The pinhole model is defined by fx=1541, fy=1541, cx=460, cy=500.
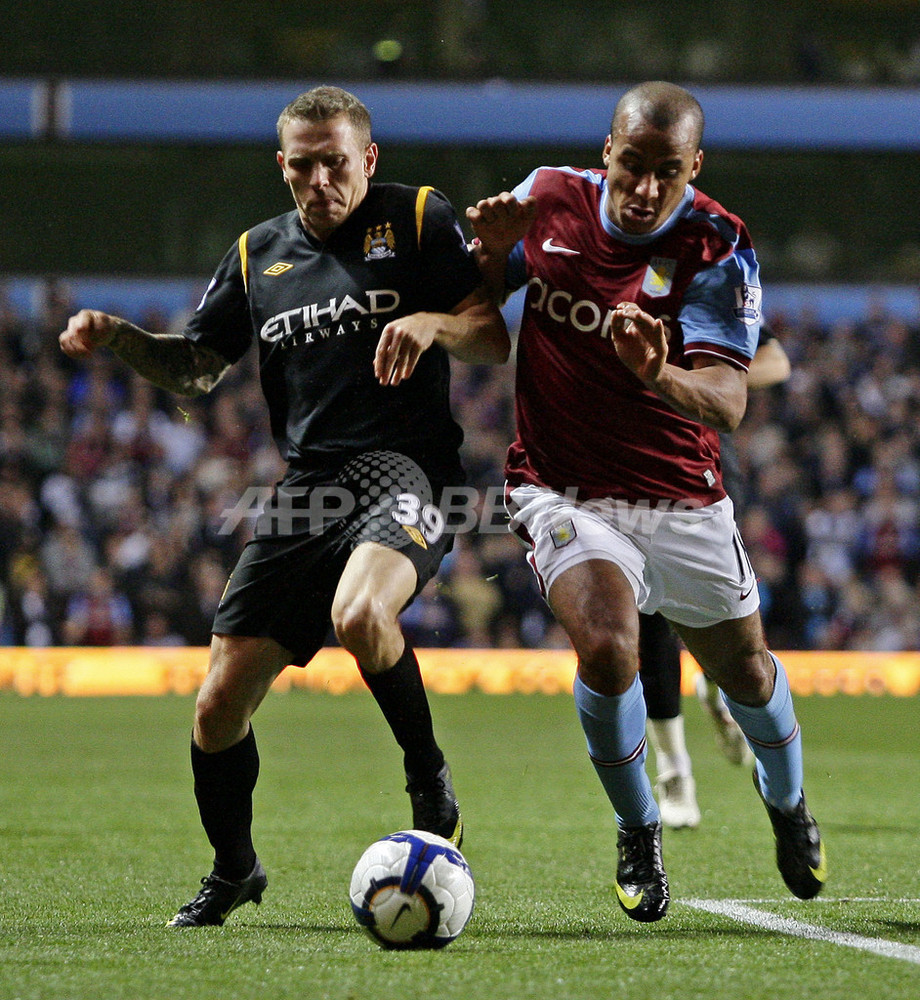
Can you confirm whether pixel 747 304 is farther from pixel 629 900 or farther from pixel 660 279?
pixel 629 900

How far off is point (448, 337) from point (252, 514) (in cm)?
948

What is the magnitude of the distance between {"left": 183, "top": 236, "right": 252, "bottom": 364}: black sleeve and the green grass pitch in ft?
5.89

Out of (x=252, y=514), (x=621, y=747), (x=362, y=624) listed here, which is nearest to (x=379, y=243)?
(x=362, y=624)

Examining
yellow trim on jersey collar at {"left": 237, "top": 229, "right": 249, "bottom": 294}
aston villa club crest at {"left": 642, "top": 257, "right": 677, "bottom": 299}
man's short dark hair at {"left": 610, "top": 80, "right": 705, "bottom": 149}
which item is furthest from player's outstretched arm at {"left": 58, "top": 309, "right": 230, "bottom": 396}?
man's short dark hair at {"left": 610, "top": 80, "right": 705, "bottom": 149}

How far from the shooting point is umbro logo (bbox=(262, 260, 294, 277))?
4.89m

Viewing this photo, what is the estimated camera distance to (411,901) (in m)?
3.97

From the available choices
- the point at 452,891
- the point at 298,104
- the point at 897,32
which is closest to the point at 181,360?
the point at 298,104

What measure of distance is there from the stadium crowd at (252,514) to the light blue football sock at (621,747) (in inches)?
376

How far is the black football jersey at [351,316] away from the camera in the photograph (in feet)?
15.5

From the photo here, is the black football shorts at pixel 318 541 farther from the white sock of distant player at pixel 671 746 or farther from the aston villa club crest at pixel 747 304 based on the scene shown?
the white sock of distant player at pixel 671 746

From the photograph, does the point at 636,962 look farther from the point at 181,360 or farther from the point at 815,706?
→ the point at 815,706

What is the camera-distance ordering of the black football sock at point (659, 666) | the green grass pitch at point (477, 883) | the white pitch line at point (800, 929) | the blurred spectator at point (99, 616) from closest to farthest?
the green grass pitch at point (477, 883) → the white pitch line at point (800, 929) → the black football sock at point (659, 666) → the blurred spectator at point (99, 616)

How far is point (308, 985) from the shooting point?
3416mm

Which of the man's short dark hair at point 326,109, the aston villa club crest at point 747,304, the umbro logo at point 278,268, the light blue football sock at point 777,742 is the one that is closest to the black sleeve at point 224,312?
the umbro logo at point 278,268
